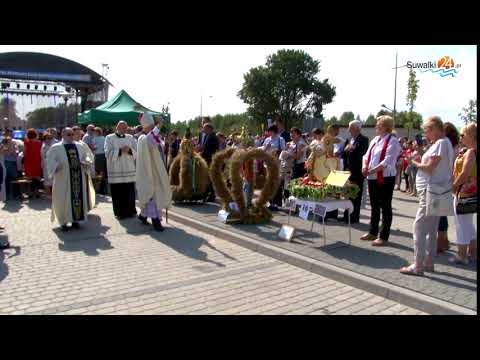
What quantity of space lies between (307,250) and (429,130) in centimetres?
Answer: 248

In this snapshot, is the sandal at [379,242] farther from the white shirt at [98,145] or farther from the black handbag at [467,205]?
the white shirt at [98,145]

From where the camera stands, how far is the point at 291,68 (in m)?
63.2

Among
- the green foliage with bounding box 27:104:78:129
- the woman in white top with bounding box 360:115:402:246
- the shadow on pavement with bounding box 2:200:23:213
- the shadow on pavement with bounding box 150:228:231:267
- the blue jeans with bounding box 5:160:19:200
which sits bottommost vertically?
the shadow on pavement with bounding box 150:228:231:267

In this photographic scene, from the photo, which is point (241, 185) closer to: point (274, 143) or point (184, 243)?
point (184, 243)

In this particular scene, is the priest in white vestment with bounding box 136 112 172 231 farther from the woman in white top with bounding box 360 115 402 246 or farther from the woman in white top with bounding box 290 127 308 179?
the woman in white top with bounding box 360 115 402 246

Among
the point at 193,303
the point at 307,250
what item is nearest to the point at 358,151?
the point at 307,250

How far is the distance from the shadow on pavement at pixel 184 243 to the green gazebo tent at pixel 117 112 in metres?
9.48

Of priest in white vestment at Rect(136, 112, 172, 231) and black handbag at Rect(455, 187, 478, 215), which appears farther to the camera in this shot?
priest in white vestment at Rect(136, 112, 172, 231)

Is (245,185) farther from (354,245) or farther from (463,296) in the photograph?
(463,296)

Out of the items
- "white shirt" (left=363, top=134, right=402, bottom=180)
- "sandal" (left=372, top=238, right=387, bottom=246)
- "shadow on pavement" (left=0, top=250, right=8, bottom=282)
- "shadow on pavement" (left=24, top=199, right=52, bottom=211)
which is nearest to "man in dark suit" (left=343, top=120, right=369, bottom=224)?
"white shirt" (left=363, top=134, right=402, bottom=180)

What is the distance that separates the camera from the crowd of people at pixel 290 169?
523 centimetres

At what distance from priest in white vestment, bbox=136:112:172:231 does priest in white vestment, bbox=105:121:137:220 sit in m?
1.08

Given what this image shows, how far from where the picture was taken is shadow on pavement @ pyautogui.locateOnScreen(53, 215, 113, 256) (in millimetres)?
6930

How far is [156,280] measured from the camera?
17.6 ft
